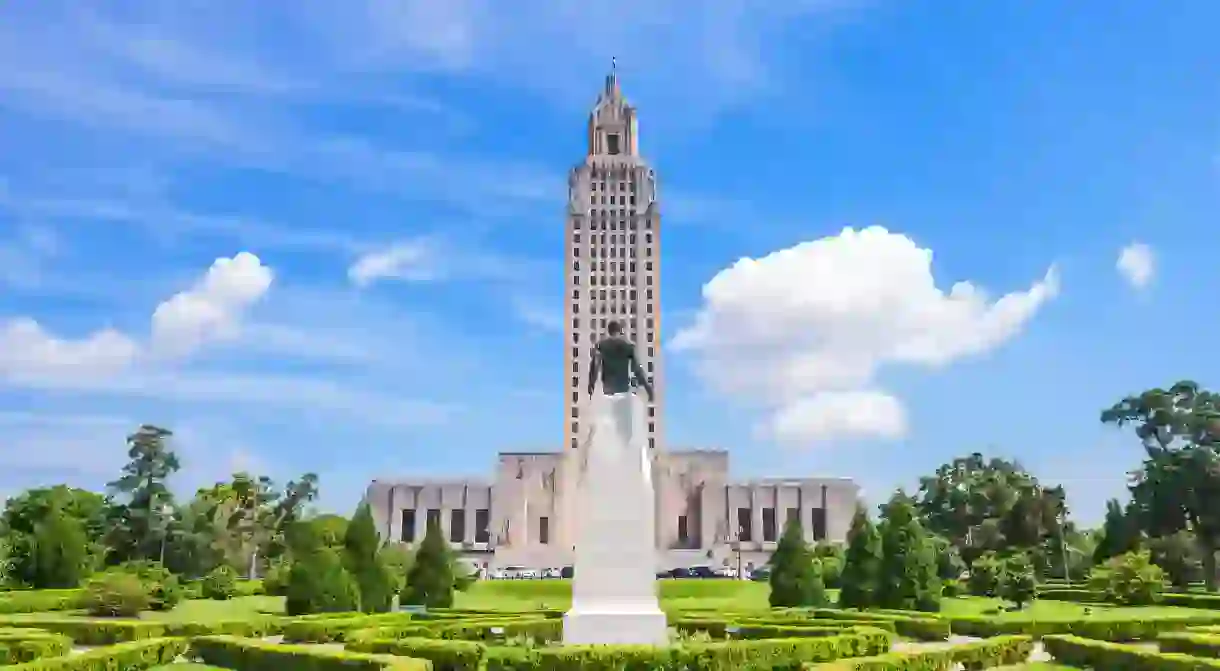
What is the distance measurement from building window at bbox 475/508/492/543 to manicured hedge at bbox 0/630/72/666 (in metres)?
80.5

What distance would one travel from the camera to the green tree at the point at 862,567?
34688 mm

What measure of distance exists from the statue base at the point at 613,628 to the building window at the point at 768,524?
84957mm

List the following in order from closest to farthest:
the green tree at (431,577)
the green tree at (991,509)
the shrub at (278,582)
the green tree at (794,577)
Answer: the green tree at (794,577) < the green tree at (431,577) < the shrub at (278,582) < the green tree at (991,509)

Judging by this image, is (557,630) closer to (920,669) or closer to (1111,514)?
(920,669)

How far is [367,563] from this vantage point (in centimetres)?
3441

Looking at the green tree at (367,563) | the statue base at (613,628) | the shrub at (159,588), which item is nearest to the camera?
the statue base at (613,628)

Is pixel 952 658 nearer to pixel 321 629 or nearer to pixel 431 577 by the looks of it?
pixel 321 629

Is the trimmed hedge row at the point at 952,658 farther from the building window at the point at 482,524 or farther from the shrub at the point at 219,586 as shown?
the building window at the point at 482,524

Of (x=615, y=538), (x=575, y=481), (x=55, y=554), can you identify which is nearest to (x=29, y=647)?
(x=615, y=538)

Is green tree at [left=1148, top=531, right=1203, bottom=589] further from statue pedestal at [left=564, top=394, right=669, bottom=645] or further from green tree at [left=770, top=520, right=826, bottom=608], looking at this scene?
statue pedestal at [left=564, top=394, right=669, bottom=645]

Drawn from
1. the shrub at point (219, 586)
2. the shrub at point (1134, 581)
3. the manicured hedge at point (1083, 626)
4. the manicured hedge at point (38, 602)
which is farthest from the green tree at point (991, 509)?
the manicured hedge at point (38, 602)

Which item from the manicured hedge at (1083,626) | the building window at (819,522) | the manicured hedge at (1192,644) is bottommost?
the manicured hedge at (1083,626)

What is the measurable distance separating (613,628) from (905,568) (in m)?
18.4

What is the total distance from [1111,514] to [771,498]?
47551mm
